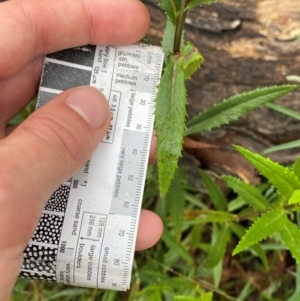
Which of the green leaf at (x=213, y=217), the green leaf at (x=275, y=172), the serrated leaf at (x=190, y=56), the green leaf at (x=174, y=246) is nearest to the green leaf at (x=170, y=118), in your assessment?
the serrated leaf at (x=190, y=56)

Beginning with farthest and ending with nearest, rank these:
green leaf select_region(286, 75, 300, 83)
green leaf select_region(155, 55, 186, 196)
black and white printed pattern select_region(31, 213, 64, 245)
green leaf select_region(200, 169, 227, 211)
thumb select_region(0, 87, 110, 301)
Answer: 1. green leaf select_region(200, 169, 227, 211)
2. green leaf select_region(286, 75, 300, 83)
3. black and white printed pattern select_region(31, 213, 64, 245)
4. green leaf select_region(155, 55, 186, 196)
5. thumb select_region(0, 87, 110, 301)

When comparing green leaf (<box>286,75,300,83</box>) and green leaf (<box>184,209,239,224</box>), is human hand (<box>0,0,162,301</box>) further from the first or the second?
green leaf (<box>286,75,300,83</box>)

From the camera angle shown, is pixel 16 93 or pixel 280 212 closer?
pixel 280 212

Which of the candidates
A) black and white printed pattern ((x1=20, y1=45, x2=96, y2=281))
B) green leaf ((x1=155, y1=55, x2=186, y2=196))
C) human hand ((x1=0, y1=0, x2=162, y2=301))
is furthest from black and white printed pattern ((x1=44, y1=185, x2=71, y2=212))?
green leaf ((x1=155, y1=55, x2=186, y2=196))

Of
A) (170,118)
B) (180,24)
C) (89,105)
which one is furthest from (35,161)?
(180,24)

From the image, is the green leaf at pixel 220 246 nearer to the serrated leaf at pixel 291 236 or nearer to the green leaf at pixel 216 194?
the green leaf at pixel 216 194

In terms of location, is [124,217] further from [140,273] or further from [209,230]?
[209,230]

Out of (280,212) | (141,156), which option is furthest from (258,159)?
(141,156)
